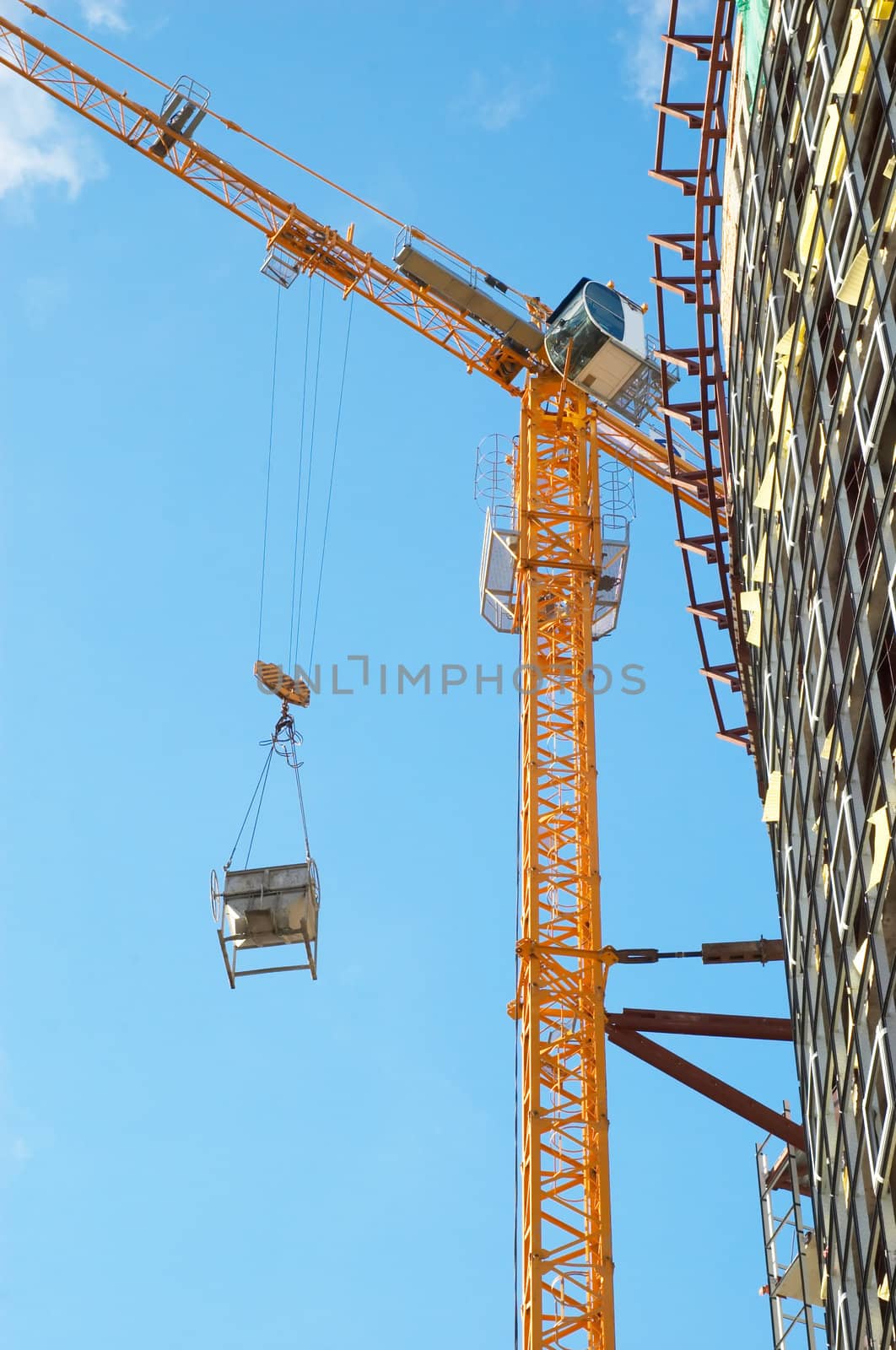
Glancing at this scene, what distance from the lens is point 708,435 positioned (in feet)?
155

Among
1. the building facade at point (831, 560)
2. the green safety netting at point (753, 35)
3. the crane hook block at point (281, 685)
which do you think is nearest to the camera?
the building facade at point (831, 560)

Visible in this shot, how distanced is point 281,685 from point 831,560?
75.3 ft

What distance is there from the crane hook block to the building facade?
16327 millimetres

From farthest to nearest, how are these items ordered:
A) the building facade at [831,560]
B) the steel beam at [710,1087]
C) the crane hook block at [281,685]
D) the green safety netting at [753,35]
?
the crane hook block at [281,685], the steel beam at [710,1087], the green safety netting at [753,35], the building facade at [831,560]

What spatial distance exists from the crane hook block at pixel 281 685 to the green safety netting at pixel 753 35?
20.8 meters

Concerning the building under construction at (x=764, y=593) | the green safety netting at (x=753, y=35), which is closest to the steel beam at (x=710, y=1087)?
the building under construction at (x=764, y=593)

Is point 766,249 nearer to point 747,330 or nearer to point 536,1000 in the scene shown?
point 747,330

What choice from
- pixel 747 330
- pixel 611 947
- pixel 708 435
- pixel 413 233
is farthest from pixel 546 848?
pixel 413 233

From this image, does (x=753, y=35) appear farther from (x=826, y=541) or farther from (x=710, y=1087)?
(x=710, y=1087)

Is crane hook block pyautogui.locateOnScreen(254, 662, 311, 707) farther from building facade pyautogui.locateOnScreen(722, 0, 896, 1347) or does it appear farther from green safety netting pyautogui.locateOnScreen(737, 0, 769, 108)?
green safety netting pyautogui.locateOnScreen(737, 0, 769, 108)

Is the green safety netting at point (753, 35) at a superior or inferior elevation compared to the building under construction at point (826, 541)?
superior

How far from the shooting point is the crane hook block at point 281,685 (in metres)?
55.4

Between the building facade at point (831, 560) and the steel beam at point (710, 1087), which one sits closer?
the building facade at point (831, 560)

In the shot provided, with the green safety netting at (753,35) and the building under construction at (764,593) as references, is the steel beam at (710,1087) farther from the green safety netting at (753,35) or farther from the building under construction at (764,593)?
the green safety netting at (753,35)
